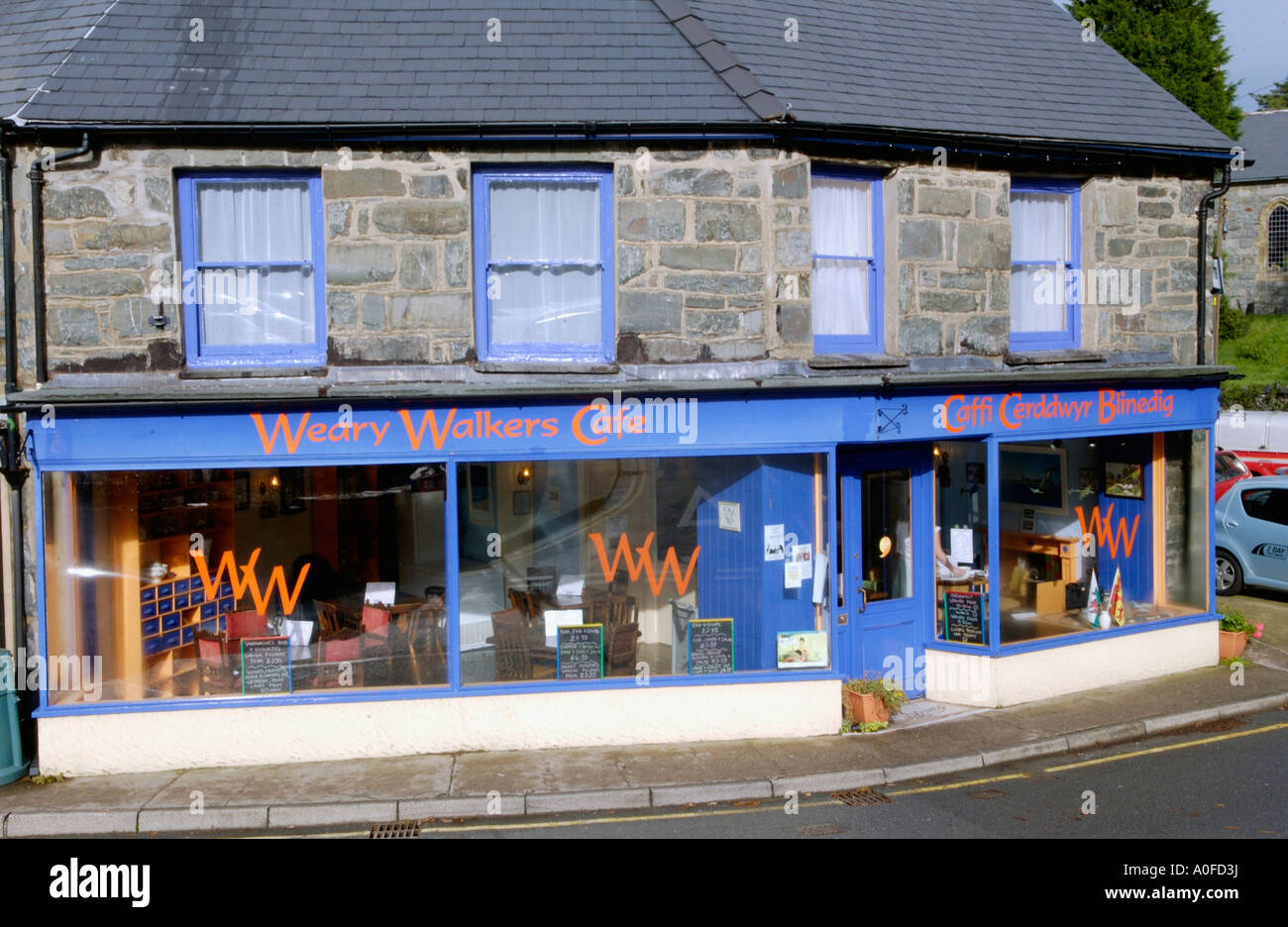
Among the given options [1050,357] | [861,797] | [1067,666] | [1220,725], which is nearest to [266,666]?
[861,797]

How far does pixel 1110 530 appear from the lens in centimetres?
1235

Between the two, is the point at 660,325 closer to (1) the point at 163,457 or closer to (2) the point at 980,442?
(2) the point at 980,442

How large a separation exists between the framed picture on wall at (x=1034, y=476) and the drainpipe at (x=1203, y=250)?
2020 millimetres

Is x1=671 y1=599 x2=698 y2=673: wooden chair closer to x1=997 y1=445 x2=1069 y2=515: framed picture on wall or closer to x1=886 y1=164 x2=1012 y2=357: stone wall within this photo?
x1=886 y1=164 x2=1012 y2=357: stone wall

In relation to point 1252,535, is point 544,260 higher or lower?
higher

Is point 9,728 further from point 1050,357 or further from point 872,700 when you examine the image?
point 1050,357

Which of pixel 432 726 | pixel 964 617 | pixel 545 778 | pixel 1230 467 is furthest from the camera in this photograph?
pixel 1230 467

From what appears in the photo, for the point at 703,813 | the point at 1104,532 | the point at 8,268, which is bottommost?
the point at 703,813

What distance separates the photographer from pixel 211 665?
9562mm

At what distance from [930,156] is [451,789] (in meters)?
7.27

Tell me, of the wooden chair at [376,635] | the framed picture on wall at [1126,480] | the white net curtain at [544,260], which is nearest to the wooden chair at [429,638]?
the wooden chair at [376,635]

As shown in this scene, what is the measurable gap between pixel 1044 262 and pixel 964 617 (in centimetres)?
382

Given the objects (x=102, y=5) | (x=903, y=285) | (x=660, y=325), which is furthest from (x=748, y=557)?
(x=102, y=5)

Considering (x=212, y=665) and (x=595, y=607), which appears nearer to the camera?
(x=212, y=665)
